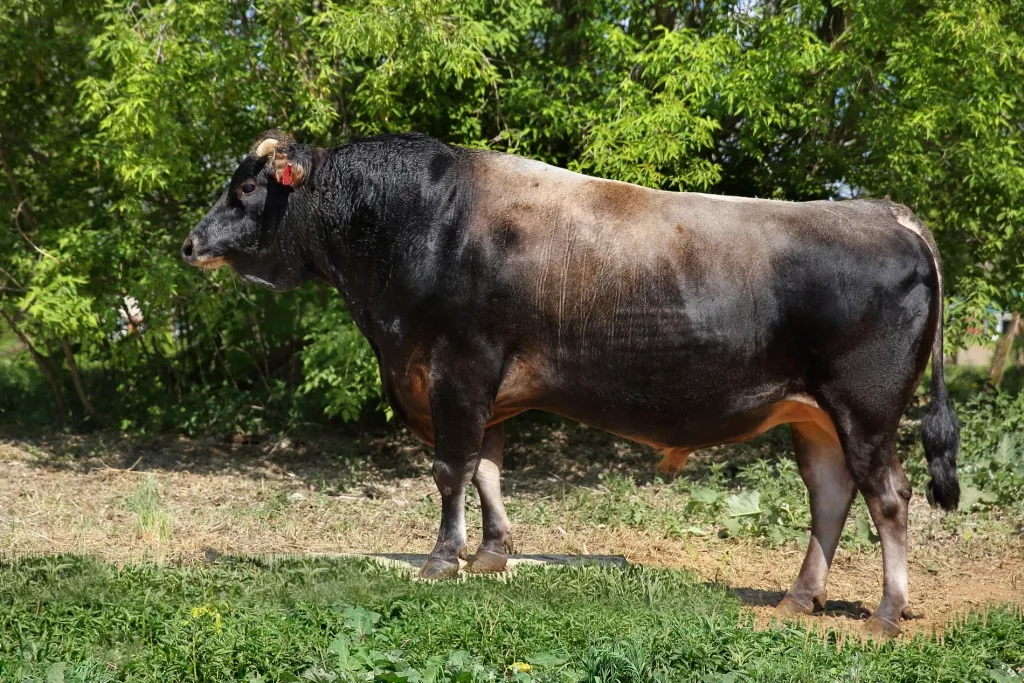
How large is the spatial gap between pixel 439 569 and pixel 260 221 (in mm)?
2271

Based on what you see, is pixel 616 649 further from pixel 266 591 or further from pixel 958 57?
pixel 958 57

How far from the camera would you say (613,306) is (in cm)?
631

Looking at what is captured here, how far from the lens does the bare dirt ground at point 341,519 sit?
7383 millimetres

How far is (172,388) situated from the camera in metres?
12.8

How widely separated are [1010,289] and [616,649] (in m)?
7.55

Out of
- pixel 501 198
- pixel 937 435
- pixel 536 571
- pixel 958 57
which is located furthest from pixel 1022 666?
pixel 958 57

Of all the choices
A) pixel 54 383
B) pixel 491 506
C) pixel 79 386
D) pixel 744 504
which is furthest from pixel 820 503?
pixel 54 383

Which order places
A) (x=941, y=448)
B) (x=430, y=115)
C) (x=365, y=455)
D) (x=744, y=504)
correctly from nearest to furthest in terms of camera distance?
(x=941, y=448), (x=744, y=504), (x=430, y=115), (x=365, y=455)

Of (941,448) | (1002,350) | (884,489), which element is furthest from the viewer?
(1002,350)

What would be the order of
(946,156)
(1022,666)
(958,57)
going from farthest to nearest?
(946,156) → (958,57) → (1022,666)

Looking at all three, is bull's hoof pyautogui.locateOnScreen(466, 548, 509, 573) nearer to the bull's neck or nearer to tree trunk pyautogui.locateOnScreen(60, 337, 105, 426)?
the bull's neck

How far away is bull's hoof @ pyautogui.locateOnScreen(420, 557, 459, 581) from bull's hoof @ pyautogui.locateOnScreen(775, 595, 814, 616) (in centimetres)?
179

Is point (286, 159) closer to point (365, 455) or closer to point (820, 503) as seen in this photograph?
point (820, 503)

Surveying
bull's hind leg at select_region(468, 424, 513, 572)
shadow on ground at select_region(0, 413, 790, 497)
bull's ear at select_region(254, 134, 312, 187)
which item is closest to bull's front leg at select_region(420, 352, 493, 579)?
bull's hind leg at select_region(468, 424, 513, 572)
